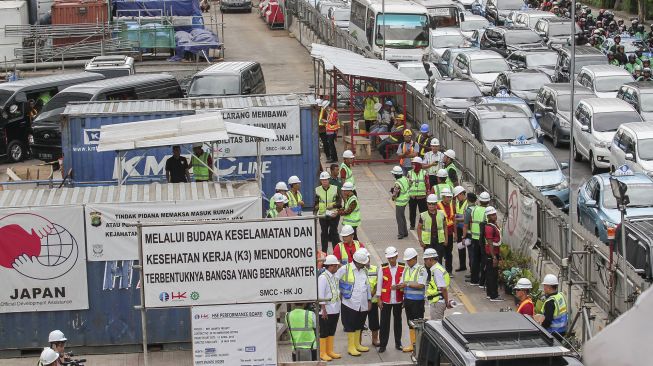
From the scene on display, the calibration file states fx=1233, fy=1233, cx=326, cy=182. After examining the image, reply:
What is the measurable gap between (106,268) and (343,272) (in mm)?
2956

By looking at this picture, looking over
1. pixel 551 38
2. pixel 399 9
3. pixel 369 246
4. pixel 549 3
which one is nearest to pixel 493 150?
pixel 369 246

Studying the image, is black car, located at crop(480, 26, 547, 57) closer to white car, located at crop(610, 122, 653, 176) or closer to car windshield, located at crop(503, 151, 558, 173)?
white car, located at crop(610, 122, 653, 176)

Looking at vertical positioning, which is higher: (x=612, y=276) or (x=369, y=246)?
(x=612, y=276)

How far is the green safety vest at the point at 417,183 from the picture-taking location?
21016 mm

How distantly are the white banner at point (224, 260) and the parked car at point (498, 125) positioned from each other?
1482 cm

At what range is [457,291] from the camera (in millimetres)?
18500

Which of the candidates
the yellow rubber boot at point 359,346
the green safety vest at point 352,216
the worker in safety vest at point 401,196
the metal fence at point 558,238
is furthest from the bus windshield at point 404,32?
the yellow rubber boot at point 359,346

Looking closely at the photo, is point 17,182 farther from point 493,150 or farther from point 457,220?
point 493,150

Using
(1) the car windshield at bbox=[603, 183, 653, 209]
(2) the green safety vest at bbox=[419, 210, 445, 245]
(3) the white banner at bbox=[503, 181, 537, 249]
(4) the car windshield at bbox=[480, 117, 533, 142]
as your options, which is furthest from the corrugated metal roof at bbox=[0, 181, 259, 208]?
(4) the car windshield at bbox=[480, 117, 533, 142]

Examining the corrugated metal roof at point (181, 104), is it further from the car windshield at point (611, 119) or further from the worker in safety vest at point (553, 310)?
the worker in safety vest at point (553, 310)

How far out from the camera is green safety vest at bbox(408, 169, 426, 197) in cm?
2102

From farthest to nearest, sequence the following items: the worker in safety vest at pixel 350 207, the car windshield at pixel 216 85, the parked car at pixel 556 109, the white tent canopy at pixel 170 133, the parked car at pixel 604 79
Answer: the parked car at pixel 604 79 < the parked car at pixel 556 109 < the car windshield at pixel 216 85 < the worker in safety vest at pixel 350 207 < the white tent canopy at pixel 170 133

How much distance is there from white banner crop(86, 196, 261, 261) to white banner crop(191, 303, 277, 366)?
2.68 metres

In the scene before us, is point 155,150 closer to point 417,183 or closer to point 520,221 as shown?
point 417,183
